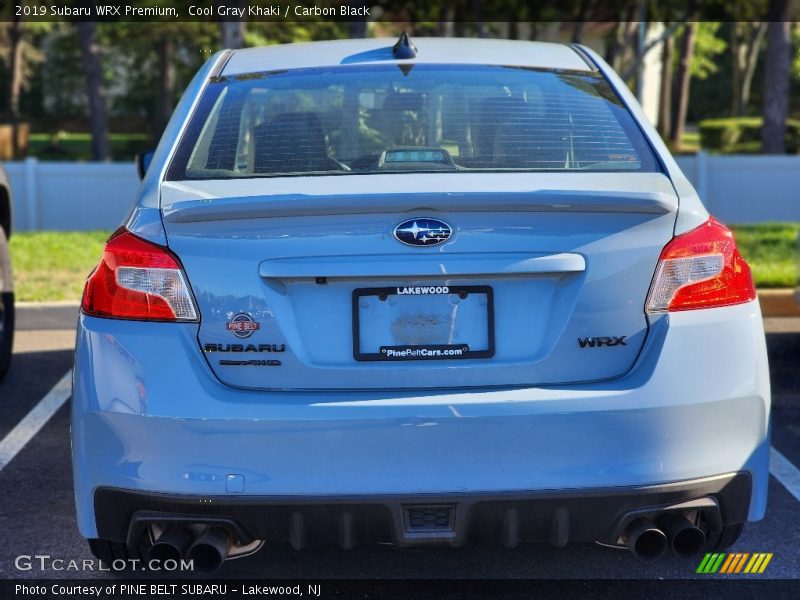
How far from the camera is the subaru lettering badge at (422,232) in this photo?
296 centimetres

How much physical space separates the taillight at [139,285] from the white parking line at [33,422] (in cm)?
215

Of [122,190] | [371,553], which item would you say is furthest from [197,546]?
[122,190]

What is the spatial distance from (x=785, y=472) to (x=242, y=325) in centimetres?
282

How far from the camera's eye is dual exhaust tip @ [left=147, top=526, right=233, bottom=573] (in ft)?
10.00

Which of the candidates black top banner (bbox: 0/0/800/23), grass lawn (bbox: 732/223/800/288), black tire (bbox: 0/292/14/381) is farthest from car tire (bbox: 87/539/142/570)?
black top banner (bbox: 0/0/800/23)

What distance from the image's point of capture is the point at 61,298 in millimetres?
8641

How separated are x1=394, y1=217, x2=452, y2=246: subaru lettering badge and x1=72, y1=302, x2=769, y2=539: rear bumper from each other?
387 millimetres

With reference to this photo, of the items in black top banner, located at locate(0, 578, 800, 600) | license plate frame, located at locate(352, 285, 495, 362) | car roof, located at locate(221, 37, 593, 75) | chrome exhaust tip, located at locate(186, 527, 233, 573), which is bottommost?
black top banner, located at locate(0, 578, 800, 600)

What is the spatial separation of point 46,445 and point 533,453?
3.07m

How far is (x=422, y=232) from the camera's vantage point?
2967 mm

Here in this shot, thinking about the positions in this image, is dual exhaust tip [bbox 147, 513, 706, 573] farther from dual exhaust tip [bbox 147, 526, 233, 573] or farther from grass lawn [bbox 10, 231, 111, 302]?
grass lawn [bbox 10, 231, 111, 302]

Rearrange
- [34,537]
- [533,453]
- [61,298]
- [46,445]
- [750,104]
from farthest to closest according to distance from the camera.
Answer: [750,104] < [61,298] < [46,445] < [34,537] < [533,453]

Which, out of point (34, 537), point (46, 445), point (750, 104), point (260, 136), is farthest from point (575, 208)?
point (750, 104)

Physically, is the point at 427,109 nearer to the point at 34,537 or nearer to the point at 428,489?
the point at 428,489
